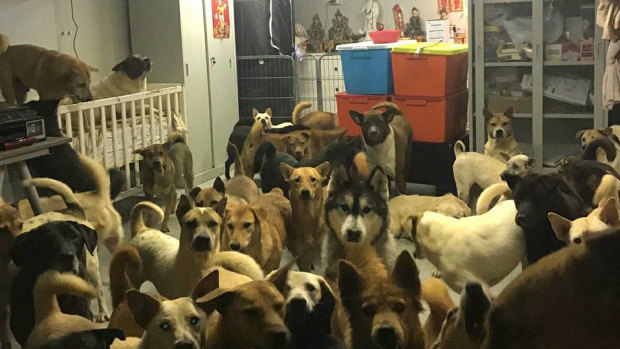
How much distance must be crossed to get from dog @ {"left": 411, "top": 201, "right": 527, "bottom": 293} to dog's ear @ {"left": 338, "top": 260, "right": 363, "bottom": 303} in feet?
2.67

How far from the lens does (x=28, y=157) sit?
3764mm

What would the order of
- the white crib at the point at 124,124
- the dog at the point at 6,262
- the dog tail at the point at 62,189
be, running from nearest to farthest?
the dog at the point at 6,262 < the dog tail at the point at 62,189 < the white crib at the point at 124,124

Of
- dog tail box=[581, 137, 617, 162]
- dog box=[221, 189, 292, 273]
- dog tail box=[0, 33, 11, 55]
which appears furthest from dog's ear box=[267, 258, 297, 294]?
dog tail box=[0, 33, 11, 55]

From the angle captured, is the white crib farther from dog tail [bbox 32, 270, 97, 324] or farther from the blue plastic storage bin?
dog tail [bbox 32, 270, 97, 324]

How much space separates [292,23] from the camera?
24.8 ft

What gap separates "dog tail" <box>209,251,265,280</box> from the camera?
237 centimetres

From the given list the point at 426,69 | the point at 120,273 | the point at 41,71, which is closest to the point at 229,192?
the point at 41,71

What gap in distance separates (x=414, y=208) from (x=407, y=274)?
301 cm

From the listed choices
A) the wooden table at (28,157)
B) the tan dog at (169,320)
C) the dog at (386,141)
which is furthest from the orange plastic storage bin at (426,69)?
the tan dog at (169,320)

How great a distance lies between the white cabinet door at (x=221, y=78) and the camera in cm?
661

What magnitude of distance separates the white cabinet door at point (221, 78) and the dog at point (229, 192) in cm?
226

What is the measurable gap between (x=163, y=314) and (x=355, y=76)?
4.63 metres

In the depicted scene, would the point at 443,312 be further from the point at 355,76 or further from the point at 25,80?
the point at 355,76

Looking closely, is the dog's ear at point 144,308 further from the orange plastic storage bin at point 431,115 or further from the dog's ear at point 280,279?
the orange plastic storage bin at point 431,115
